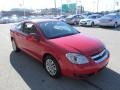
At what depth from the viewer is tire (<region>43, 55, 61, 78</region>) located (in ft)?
15.4

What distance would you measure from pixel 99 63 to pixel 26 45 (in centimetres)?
284

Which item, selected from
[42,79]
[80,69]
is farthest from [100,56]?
[42,79]

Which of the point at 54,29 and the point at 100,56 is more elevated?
the point at 54,29

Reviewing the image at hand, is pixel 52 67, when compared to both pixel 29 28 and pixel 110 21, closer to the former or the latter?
pixel 29 28

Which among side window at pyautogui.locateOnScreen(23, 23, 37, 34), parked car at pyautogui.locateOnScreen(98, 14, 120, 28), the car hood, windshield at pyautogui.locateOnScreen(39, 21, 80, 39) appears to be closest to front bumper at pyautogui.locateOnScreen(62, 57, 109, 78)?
the car hood

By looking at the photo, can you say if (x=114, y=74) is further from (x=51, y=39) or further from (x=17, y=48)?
(x=17, y=48)

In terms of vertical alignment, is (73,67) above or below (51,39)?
below

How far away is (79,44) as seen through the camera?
4.71 metres

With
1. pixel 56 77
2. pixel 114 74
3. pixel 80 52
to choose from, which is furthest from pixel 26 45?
pixel 114 74

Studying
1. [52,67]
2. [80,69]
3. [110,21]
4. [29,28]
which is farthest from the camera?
[110,21]

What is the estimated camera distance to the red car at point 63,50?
4266 millimetres

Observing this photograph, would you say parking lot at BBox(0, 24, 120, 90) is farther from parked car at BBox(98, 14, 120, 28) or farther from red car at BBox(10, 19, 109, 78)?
parked car at BBox(98, 14, 120, 28)

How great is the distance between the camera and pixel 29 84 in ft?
15.2

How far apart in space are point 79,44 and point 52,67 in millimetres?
960
